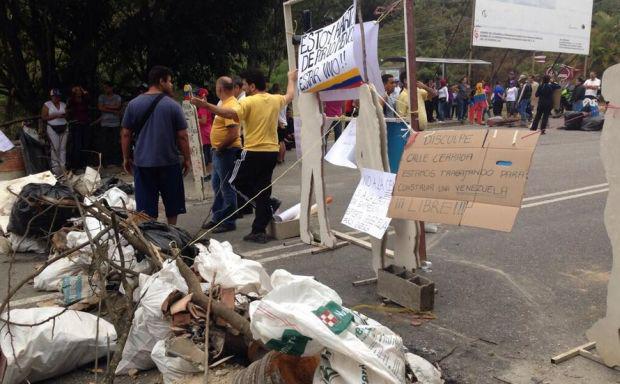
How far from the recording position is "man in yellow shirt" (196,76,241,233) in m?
6.20

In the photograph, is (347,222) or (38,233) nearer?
(347,222)

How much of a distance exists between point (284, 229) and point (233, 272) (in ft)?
7.84

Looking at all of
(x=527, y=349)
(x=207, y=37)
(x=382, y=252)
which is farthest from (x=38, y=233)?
(x=207, y=37)

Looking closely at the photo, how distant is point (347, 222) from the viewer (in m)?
4.19

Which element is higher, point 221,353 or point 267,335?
point 267,335

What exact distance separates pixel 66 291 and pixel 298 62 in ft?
9.11

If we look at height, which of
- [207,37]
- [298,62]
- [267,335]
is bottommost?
[267,335]

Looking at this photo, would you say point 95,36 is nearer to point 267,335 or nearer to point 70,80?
point 70,80

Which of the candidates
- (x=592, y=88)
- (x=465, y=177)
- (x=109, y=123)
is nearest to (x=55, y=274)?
(x=465, y=177)

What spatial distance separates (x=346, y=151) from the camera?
4633 millimetres

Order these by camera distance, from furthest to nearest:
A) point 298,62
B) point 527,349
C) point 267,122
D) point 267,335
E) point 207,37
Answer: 1. point 207,37
2. point 267,122
3. point 298,62
4. point 527,349
5. point 267,335

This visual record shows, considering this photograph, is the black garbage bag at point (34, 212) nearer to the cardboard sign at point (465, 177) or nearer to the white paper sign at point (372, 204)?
the white paper sign at point (372, 204)

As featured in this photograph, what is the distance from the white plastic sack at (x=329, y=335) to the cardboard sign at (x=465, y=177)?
3.28 ft

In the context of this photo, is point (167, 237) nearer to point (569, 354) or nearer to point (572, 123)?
point (569, 354)
